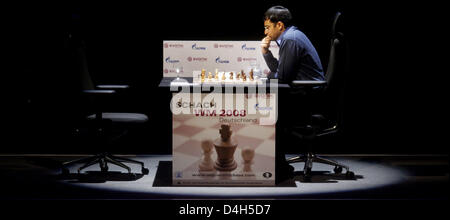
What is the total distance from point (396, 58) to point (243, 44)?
1.60 metres

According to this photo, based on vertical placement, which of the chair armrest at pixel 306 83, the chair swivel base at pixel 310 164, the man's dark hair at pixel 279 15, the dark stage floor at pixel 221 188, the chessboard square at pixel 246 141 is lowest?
the dark stage floor at pixel 221 188

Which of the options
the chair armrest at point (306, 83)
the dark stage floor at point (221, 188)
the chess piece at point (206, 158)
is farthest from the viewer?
the chair armrest at point (306, 83)

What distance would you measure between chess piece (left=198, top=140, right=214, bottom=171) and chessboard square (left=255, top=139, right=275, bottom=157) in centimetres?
37

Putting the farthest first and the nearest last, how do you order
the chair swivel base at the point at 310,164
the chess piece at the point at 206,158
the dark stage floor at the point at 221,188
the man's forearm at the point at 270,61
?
the man's forearm at the point at 270,61
the chair swivel base at the point at 310,164
the chess piece at the point at 206,158
the dark stage floor at the point at 221,188

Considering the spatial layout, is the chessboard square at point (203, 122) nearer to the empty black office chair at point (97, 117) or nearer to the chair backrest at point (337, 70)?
the empty black office chair at point (97, 117)

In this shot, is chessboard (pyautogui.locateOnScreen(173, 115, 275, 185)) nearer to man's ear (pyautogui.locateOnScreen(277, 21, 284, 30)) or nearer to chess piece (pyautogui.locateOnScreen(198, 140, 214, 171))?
chess piece (pyautogui.locateOnScreen(198, 140, 214, 171))

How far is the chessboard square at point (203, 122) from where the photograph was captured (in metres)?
4.06

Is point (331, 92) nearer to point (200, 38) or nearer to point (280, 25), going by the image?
point (280, 25)

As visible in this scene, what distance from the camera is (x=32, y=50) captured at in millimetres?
5426

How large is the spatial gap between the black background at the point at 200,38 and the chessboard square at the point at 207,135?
1.60m

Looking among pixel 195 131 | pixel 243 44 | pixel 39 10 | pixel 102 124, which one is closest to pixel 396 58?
pixel 243 44

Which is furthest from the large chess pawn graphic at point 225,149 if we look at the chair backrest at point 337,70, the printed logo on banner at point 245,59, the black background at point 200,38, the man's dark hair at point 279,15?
the black background at point 200,38

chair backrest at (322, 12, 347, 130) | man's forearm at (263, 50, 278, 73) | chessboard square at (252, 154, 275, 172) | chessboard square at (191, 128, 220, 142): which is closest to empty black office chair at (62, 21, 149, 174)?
chessboard square at (191, 128, 220, 142)

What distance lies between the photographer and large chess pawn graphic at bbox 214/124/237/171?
13.3 ft
